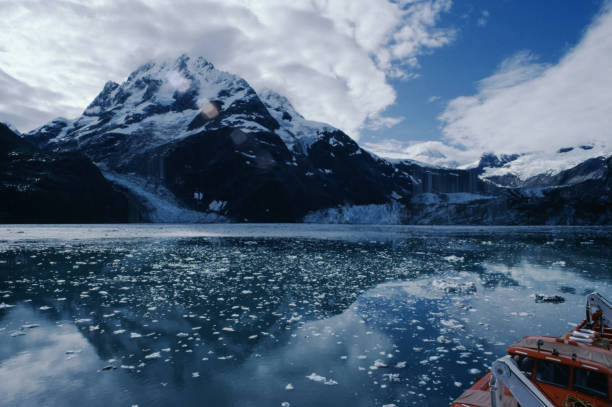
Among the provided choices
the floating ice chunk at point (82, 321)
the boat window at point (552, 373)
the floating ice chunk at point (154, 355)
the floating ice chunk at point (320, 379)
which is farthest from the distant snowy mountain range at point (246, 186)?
the floating ice chunk at point (154, 355)

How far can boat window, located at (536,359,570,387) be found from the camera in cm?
604

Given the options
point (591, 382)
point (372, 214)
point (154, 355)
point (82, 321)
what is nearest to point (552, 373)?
point (591, 382)

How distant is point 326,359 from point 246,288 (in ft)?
31.7

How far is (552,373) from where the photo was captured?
6.16 m

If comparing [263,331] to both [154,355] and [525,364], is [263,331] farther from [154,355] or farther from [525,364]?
[525,364]

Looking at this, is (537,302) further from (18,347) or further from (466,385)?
(18,347)

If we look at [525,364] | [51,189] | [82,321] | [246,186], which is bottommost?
[82,321]

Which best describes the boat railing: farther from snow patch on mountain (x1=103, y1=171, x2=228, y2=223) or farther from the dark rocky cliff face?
snow patch on mountain (x1=103, y1=171, x2=228, y2=223)

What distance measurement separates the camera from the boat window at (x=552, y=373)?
6.04 m

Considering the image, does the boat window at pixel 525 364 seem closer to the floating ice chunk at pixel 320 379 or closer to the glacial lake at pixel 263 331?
the glacial lake at pixel 263 331

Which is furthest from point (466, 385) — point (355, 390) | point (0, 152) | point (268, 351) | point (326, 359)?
point (0, 152)

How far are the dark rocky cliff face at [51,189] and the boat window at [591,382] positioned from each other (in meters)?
126

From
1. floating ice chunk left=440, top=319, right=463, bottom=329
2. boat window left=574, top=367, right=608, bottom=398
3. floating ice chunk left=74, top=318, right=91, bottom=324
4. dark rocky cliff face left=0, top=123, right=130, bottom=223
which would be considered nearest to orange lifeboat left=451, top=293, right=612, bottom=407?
boat window left=574, top=367, right=608, bottom=398

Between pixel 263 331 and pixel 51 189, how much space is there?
121564 mm
